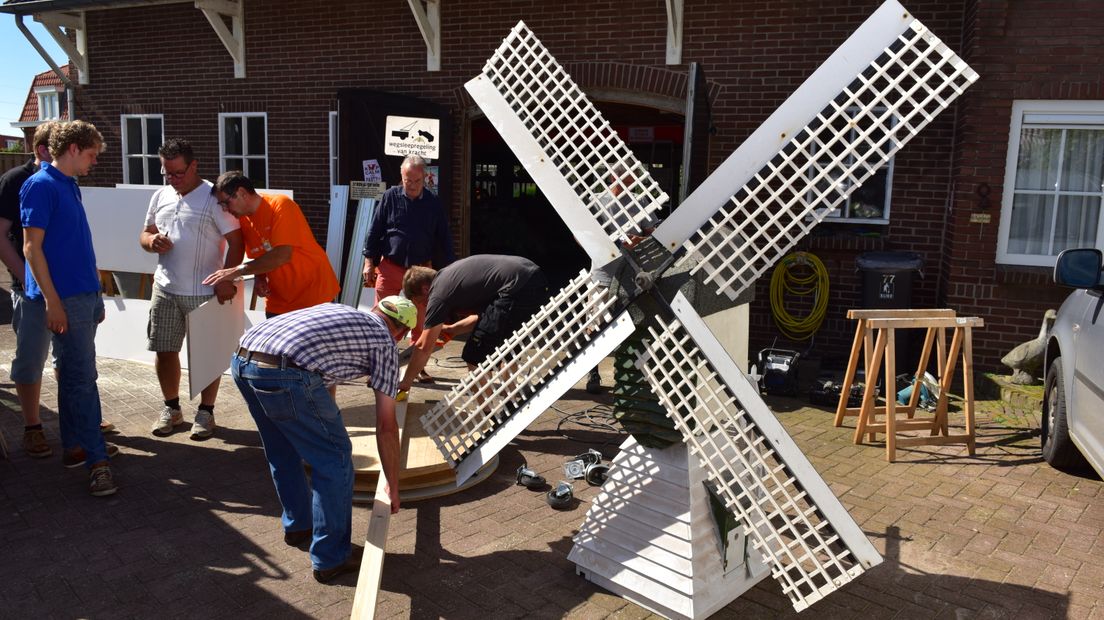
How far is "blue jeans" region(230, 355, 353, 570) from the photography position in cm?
319

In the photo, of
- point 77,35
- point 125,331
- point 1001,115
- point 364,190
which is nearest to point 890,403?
point 1001,115

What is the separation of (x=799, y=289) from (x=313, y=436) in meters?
5.70

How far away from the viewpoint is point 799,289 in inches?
303

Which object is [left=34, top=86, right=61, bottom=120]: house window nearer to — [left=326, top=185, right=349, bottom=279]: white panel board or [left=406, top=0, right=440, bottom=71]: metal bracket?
[left=326, top=185, right=349, bottom=279]: white panel board

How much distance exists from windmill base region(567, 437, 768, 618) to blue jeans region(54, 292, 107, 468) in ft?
9.25

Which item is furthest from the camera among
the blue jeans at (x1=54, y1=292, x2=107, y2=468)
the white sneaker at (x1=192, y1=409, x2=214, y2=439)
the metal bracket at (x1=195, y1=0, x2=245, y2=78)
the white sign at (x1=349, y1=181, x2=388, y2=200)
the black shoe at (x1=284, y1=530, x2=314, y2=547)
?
the metal bracket at (x1=195, y1=0, x2=245, y2=78)

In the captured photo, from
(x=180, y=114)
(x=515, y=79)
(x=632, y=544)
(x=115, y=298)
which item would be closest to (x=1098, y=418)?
(x=632, y=544)

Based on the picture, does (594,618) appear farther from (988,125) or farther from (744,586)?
(988,125)

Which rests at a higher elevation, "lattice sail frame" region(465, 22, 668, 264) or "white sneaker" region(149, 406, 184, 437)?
"lattice sail frame" region(465, 22, 668, 264)

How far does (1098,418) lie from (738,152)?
2.75 meters

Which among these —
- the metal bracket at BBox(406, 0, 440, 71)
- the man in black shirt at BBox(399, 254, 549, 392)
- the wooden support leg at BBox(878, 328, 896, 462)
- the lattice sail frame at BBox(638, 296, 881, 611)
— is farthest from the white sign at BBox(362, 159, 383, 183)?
the lattice sail frame at BBox(638, 296, 881, 611)

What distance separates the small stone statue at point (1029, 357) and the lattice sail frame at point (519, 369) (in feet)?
16.2

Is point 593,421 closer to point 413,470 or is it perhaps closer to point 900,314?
point 413,470

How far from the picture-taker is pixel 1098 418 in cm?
411
